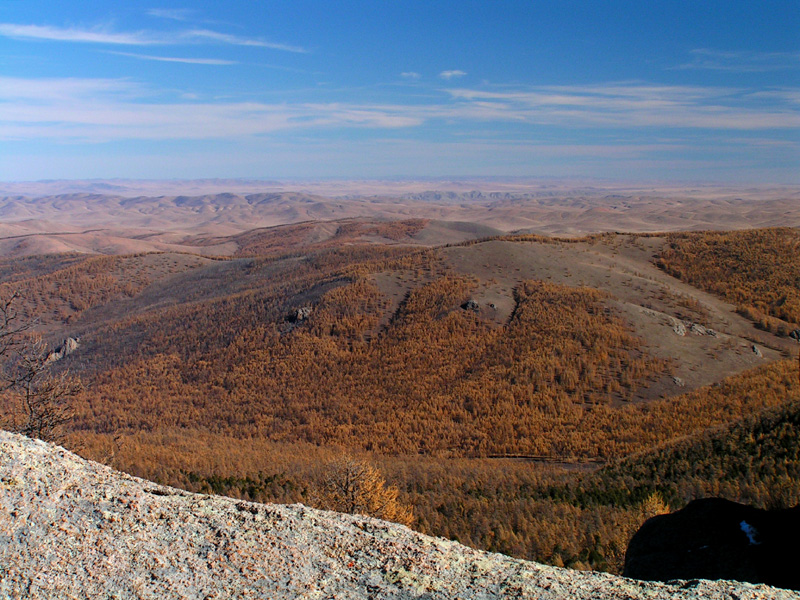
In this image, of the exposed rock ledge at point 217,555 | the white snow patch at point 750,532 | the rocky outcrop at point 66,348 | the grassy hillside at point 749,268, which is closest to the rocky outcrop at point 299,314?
the rocky outcrop at point 66,348

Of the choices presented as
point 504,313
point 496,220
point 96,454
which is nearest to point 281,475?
point 96,454

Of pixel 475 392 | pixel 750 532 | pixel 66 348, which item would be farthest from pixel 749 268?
pixel 66 348

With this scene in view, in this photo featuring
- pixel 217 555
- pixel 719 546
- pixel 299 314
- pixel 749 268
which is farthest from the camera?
pixel 749 268

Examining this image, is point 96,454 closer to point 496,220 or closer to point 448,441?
point 448,441

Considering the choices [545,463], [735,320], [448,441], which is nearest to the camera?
[545,463]

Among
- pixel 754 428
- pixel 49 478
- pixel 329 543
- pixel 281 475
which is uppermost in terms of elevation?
pixel 49 478

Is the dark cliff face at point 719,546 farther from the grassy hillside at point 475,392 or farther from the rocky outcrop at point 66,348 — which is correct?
the rocky outcrop at point 66,348

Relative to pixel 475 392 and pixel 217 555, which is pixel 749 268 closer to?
pixel 475 392
